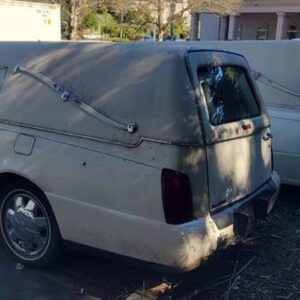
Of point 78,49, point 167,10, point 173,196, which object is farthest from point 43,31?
point 167,10

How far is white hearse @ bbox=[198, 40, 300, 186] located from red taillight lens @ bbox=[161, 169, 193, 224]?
2.69 m

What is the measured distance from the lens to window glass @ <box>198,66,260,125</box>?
3.94 meters

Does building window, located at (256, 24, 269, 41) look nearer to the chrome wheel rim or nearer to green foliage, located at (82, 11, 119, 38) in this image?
green foliage, located at (82, 11, 119, 38)

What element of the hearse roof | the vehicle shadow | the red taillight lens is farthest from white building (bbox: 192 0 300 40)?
the red taillight lens

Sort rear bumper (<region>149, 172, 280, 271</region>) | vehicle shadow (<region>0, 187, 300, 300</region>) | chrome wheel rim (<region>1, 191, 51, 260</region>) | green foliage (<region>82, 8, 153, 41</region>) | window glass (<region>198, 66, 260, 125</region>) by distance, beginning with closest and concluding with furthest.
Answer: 1. rear bumper (<region>149, 172, 280, 271</region>)
2. window glass (<region>198, 66, 260, 125</region>)
3. vehicle shadow (<region>0, 187, 300, 300</region>)
4. chrome wheel rim (<region>1, 191, 51, 260</region>)
5. green foliage (<region>82, 8, 153, 41</region>)

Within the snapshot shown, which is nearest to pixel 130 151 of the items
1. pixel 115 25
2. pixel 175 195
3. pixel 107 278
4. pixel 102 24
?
pixel 175 195

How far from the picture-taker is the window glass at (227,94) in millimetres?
3941

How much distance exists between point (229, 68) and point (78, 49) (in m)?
1.18

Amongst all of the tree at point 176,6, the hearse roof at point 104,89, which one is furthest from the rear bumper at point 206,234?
the tree at point 176,6

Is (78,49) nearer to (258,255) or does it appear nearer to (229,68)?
(229,68)

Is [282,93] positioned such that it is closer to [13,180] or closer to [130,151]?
[130,151]

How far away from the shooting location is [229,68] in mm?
4371

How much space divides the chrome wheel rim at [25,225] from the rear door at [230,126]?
4.69 feet

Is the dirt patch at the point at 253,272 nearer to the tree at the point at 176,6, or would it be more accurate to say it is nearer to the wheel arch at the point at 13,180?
the wheel arch at the point at 13,180
